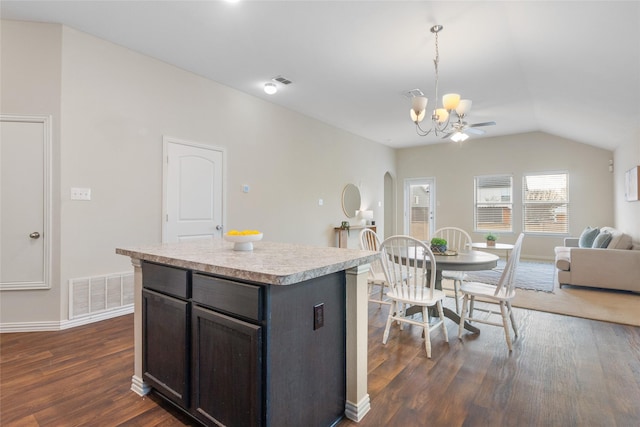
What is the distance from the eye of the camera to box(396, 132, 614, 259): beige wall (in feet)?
20.9

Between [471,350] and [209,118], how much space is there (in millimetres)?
3889

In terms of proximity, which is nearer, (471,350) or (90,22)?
(471,350)

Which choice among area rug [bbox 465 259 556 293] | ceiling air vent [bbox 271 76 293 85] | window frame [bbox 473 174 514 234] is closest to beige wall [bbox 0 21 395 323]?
ceiling air vent [bbox 271 76 293 85]

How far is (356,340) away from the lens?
64.5 inches

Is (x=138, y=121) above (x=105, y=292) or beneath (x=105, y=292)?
above

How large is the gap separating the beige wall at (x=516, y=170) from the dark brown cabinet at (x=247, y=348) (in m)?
7.10

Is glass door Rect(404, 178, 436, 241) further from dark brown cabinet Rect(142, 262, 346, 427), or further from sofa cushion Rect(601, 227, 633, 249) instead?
dark brown cabinet Rect(142, 262, 346, 427)

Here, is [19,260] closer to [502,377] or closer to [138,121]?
[138,121]

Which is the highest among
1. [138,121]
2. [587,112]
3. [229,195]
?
[587,112]

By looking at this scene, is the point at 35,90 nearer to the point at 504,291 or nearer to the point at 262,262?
the point at 262,262

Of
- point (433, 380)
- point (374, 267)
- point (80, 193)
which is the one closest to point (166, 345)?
point (433, 380)

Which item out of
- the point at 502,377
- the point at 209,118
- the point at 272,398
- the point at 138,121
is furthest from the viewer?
the point at 209,118

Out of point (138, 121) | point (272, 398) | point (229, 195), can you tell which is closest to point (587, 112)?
point (229, 195)

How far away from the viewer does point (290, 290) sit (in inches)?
52.7
